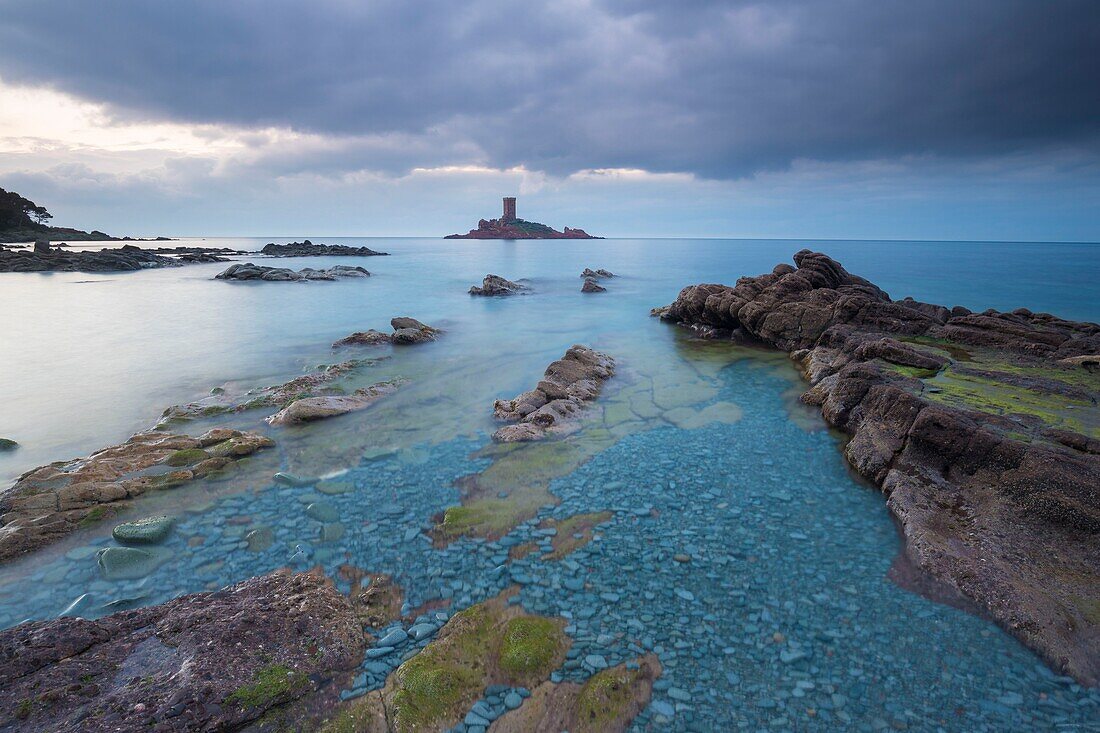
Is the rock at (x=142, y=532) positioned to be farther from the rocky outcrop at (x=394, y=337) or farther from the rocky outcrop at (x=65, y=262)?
the rocky outcrop at (x=65, y=262)

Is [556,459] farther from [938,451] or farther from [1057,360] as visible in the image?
[1057,360]

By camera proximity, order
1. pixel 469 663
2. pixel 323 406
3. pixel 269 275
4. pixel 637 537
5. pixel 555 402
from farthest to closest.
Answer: pixel 269 275 → pixel 555 402 → pixel 323 406 → pixel 637 537 → pixel 469 663

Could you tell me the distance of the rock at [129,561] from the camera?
20.5 feet

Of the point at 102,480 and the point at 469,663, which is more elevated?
the point at 102,480

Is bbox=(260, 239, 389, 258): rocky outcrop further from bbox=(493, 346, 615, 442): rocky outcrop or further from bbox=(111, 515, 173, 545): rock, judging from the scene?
bbox=(111, 515, 173, 545): rock

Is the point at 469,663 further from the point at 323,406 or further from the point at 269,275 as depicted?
the point at 269,275

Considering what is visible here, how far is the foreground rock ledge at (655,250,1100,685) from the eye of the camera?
5.71 metres

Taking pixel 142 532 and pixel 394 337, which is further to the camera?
pixel 394 337

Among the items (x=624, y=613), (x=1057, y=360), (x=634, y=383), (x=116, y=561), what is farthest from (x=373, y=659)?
(x=1057, y=360)

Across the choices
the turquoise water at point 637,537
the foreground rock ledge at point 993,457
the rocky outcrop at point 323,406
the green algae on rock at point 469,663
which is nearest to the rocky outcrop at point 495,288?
the turquoise water at point 637,537

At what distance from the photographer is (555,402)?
499 inches

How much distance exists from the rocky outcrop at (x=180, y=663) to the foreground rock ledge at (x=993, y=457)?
7398 millimetres

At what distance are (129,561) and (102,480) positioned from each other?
2.77 metres

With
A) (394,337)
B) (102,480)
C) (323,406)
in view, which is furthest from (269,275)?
(102,480)
